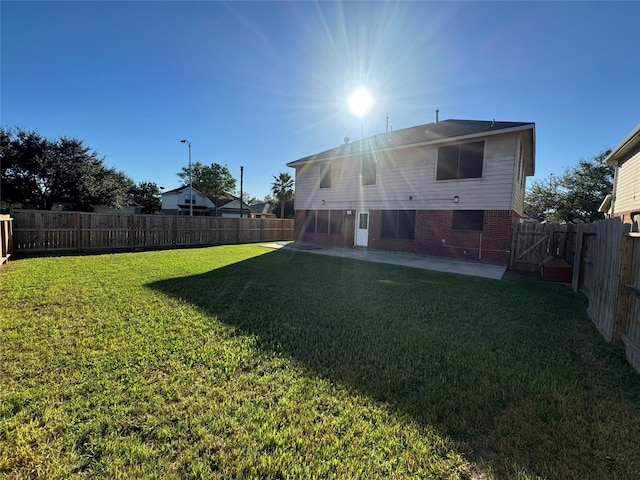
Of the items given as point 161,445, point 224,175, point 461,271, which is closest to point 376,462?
point 161,445

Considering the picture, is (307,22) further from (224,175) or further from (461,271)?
(224,175)

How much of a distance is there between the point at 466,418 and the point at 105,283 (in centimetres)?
676

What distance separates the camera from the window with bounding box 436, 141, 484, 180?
35.2ft

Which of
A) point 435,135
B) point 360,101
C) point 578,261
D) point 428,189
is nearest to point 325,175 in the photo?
point 360,101

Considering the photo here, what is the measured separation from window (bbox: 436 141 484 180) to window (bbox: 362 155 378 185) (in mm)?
3108

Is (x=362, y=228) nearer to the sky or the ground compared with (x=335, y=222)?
nearer to the ground

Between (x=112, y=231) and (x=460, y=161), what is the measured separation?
14605mm

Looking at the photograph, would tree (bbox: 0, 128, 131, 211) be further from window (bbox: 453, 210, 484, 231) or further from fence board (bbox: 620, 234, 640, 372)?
fence board (bbox: 620, 234, 640, 372)

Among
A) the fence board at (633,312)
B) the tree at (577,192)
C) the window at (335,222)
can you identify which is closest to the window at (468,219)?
the window at (335,222)

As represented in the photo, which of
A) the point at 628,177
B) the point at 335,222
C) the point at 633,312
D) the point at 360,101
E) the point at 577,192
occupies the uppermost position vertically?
the point at 360,101

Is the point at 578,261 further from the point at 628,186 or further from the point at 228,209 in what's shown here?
the point at 228,209

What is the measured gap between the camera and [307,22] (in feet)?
27.0

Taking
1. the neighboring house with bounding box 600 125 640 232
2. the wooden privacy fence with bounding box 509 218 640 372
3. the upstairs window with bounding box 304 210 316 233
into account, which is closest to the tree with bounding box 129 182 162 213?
the upstairs window with bounding box 304 210 316 233

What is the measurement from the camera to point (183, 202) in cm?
3762
